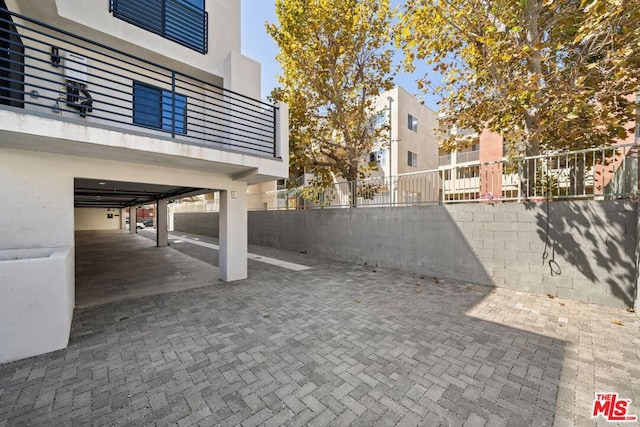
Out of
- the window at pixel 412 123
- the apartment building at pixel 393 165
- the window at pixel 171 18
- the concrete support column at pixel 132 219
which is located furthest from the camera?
the window at pixel 412 123

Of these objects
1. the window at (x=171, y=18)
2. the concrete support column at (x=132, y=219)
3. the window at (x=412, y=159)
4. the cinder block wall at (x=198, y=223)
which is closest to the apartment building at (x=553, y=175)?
the window at (x=171, y=18)

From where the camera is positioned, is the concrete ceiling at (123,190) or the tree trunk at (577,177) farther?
the concrete ceiling at (123,190)

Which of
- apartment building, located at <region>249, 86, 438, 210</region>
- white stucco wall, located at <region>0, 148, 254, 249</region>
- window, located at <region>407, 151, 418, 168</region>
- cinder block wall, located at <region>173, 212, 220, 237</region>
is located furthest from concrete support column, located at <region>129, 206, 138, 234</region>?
window, located at <region>407, 151, 418, 168</region>

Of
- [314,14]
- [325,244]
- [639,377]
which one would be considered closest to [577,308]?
[639,377]

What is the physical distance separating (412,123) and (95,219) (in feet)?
100

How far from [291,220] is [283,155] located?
21.2 feet

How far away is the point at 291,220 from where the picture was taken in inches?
506

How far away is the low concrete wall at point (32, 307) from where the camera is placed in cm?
319

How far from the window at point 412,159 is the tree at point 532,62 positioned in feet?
45.4

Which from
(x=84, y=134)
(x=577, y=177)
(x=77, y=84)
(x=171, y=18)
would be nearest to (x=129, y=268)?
(x=77, y=84)

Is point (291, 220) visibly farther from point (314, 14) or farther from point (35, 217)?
point (35, 217)

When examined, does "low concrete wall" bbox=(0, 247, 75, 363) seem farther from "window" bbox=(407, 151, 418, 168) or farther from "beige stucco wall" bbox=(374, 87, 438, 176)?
"window" bbox=(407, 151, 418, 168)

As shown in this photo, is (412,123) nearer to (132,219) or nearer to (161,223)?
(161,223)

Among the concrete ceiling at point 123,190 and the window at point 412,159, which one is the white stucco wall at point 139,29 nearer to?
the concrete ceiling at point 123,190
